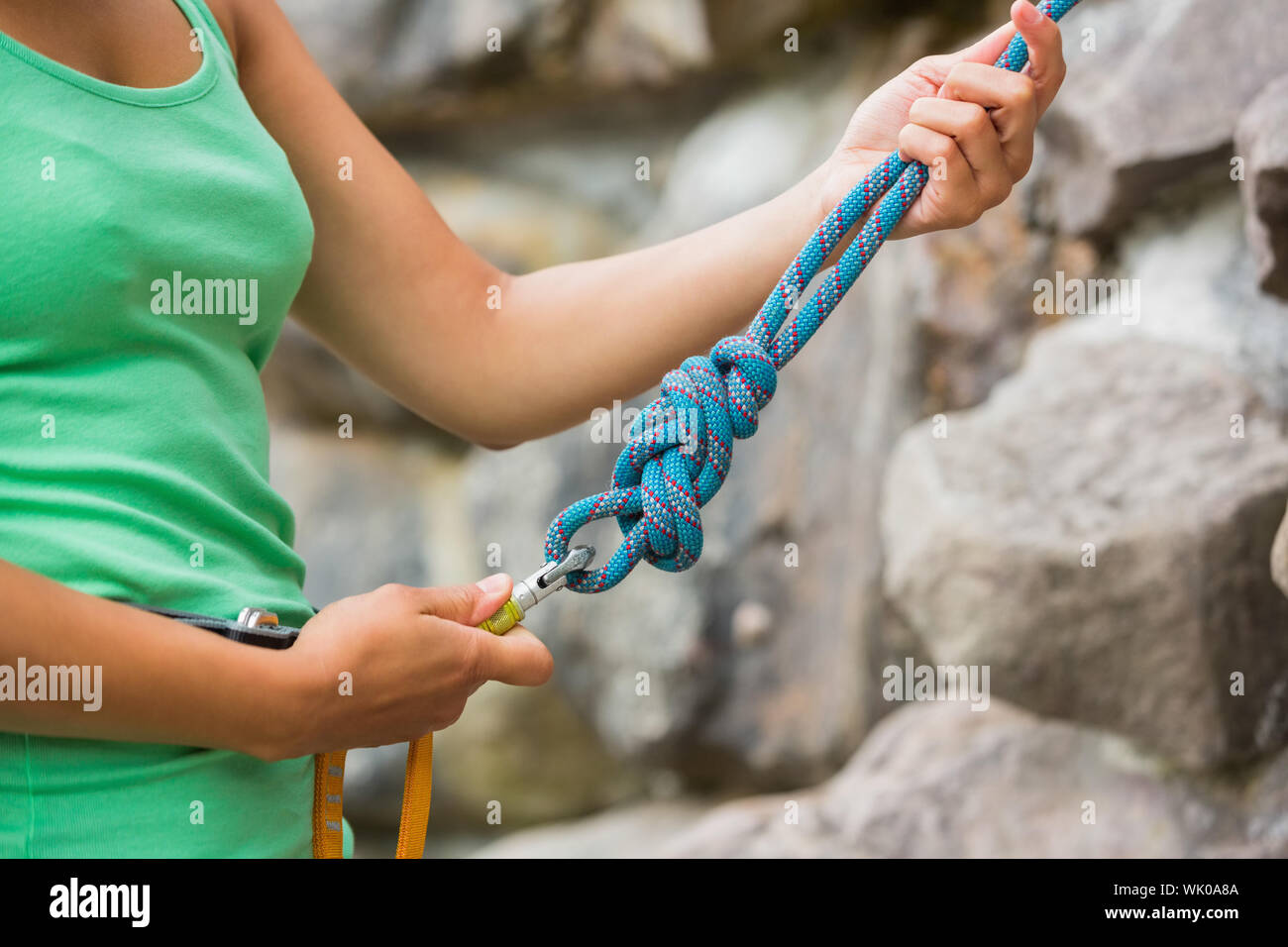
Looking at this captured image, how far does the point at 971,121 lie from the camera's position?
606 mm

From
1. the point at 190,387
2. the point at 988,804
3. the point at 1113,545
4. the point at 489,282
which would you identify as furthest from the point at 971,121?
the point at 988,804

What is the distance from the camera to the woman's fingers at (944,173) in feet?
2.03

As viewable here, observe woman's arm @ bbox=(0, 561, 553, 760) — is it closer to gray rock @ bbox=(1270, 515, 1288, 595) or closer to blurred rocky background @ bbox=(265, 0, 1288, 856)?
blurred rocky background @ bbox=(265, 0, 1288, 856)

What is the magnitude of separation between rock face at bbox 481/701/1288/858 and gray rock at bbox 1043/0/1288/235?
64 cm

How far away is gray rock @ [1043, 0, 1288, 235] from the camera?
1.17 m

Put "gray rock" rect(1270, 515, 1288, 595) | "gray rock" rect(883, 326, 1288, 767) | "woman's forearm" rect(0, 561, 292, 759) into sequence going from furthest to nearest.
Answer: "gray rock" rect(883, 326, 1288, 767)
"gray rock" rect(1270, 515, 1288, 595)
"woman's forearm" rect(0, 561, 292, 759)

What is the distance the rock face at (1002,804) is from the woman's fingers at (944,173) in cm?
75

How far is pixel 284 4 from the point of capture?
2195 millimetres

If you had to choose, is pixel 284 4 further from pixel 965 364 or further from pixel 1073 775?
pixel 1073 775

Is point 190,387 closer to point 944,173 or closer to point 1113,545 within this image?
point 944,173

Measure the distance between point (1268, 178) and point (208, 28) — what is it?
817 millimetres

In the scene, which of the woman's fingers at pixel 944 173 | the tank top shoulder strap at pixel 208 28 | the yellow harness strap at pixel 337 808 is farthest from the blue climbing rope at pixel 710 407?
the tank top shoulder strap at pixel 208 28

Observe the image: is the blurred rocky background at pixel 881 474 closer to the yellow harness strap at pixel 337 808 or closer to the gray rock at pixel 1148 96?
the gray rock at pixel 1148 96

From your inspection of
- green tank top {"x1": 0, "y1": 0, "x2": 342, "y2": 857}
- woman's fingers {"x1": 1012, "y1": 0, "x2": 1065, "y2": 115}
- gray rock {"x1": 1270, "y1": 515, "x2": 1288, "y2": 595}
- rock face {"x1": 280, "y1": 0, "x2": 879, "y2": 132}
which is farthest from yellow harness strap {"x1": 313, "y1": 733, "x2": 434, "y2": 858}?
rock face {"x1": 280, "y1": 0, "x2": 879, "y2": 132}
